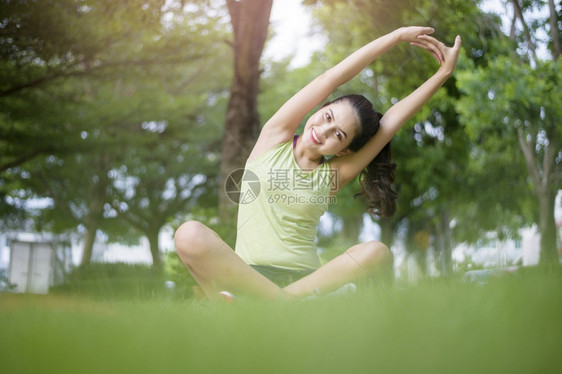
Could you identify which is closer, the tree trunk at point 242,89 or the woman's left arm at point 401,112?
the woman's left arm at point 401,112

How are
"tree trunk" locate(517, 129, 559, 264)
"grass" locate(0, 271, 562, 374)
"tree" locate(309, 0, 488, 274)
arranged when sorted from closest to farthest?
"grass" locate(0, 271, 562, 374) < "tree" locate(309, 0, 488, 274) < "tree trunk" locate(517, 129, 559, 264)

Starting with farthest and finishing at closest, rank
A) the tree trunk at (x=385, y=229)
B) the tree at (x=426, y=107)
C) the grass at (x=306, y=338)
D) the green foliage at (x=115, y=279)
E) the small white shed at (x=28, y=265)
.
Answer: the tree trunk at (x=385, y=229)
the tree at (x=426, y=107)
the small white shed at (x=28, y=265)
the green foliage at (x=115, y=279)
the grass at (x=306, y=338)

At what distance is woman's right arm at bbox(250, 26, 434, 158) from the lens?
148 cm

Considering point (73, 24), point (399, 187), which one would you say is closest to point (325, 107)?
point (73, 24)

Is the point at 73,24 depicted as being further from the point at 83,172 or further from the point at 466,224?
the point at 466,224

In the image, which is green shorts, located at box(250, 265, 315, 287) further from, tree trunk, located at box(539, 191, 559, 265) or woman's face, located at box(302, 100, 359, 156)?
tree trunk, located at box(539, 191, 559, 265)

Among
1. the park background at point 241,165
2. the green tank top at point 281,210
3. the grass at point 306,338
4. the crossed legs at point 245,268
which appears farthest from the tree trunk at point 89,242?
the grass at point 306,338

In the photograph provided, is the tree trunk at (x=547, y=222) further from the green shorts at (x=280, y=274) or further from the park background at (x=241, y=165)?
the green shorts at (x=280, y=274)

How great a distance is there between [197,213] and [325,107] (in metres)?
1.88

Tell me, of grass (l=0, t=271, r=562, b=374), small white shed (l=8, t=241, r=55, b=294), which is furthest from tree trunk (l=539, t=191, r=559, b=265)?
small white shed (l=8, t=241, r=55, b=294)

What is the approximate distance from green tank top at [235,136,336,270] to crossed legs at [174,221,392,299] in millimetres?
93

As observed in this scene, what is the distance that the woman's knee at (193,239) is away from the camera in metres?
1.27

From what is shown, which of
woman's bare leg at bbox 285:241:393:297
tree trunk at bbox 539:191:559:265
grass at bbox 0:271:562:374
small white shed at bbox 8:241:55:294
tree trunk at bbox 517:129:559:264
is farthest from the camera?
tree trunk at bbox 517:129:559:264

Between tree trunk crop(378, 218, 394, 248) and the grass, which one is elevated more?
tree trunk crop(378, 218, 394, 248)
